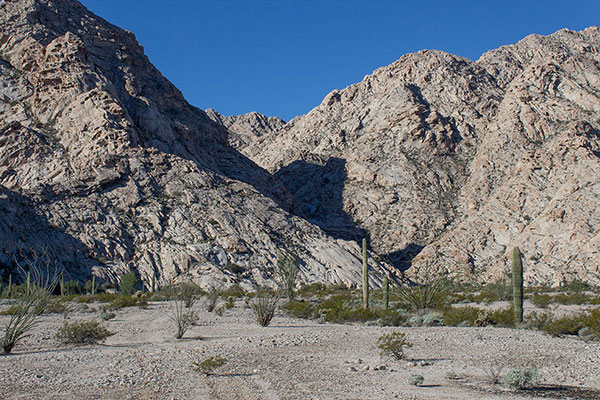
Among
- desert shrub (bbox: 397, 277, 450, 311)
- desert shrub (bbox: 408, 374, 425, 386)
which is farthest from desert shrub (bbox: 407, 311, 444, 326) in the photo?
desert shrub (bbox: 408, 374, 425, 386)

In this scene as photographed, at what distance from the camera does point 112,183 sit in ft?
163

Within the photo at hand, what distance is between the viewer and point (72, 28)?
62.2 m

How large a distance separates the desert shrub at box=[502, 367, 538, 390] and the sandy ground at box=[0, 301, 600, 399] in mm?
194

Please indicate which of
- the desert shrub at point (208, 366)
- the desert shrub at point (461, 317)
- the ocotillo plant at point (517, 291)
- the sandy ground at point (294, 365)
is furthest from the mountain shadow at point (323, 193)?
the desert shrub at point (208, 366)

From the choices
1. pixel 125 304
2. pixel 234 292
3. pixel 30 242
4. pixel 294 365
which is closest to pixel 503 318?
pixel 294 365

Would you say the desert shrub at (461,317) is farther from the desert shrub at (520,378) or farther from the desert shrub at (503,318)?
the desert shrub at (520,378)

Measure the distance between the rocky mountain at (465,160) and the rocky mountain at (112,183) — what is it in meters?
12.4

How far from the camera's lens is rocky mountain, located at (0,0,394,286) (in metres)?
43.7

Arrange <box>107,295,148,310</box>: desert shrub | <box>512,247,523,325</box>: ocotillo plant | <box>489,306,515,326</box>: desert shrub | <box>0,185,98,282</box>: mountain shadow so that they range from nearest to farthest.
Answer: <box>489,306,515,326</box>: desert shrub → <box>512,247,523,325</box>: ocotillo plant → <box>107,295,148,310</box>: desert shrub → <box>0,185,98,282</box>: mountain shadow

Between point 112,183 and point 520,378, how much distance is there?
46286mm

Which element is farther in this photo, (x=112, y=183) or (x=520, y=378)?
(x=112, y=183)

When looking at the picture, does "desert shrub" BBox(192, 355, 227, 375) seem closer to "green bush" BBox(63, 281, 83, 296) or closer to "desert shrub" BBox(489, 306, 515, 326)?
"desert shrub" BBox(489, 306, 515, 326)

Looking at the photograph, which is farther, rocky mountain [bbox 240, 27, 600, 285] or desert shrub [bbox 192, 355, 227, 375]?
rocky mountain [bbox 240, 27, 600, 285]

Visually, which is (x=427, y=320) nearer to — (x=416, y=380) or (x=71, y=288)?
(x=416, y=380)
